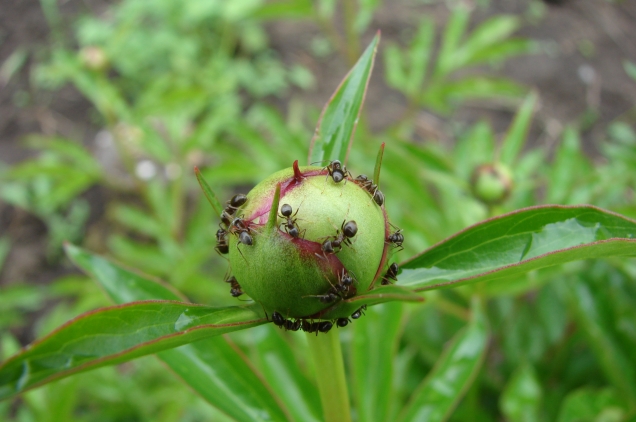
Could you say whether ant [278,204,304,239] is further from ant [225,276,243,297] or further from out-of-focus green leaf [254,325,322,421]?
out-of-focus green leaf [254,325,322,421]

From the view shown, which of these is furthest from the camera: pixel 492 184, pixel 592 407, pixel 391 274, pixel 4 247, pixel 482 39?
pixel 4 247

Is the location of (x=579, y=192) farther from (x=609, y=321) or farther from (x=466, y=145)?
(x=466, y=145)

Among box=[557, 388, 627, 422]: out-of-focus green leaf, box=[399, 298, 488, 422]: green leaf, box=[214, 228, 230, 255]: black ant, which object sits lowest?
box=[557, 388, 627, 422]: out-of-focus green leaf

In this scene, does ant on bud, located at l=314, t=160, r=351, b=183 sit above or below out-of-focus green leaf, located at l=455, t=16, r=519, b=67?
below

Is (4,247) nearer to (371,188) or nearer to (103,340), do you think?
(103,340)

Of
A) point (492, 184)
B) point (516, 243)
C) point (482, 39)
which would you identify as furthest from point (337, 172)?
point (482, 39)

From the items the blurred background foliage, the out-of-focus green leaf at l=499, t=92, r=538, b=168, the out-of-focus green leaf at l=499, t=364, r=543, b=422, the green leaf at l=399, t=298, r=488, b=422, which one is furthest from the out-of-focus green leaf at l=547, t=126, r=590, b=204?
the green leaf at l=399, t=298, r=488, b=422

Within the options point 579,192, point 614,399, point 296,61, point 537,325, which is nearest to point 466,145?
point 579,192
